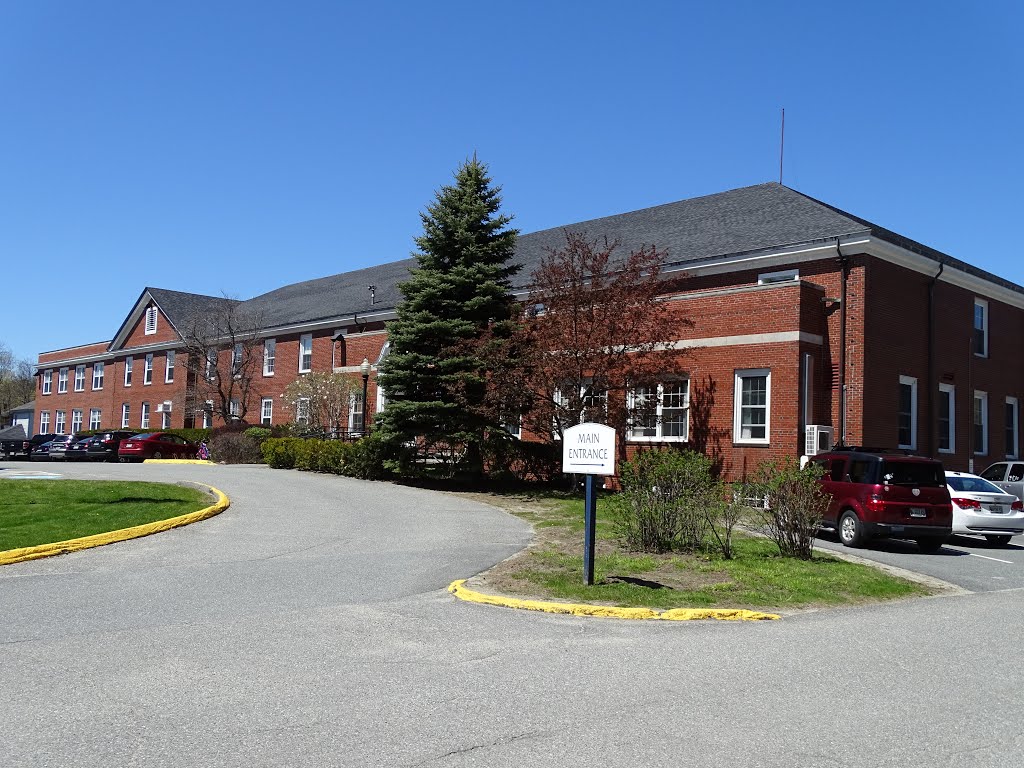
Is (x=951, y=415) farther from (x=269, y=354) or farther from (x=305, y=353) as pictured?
(x=269, y=354)

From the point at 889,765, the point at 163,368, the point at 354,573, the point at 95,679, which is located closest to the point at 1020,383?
the point at 354,573

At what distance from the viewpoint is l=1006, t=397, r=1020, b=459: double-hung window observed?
30781 mm

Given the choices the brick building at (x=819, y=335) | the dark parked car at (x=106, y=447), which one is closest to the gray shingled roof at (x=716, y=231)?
the brick building at (x=819, y=335)

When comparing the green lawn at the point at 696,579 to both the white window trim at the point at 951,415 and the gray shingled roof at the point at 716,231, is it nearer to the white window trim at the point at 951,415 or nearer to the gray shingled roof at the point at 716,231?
the gray shingled roof at the point at 716,231

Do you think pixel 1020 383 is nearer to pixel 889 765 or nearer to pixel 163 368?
pixel 889 765

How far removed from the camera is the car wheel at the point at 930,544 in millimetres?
16344

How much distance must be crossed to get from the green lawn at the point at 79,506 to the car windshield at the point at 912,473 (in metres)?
12.8

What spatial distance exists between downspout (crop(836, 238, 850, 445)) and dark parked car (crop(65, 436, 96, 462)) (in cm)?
3173

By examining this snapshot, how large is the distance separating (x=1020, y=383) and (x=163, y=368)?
149ft

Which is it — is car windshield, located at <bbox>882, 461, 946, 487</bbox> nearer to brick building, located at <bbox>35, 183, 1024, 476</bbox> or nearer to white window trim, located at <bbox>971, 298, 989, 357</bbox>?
brick building, located at <bbox>35, 183, 1024, 476</bbox>

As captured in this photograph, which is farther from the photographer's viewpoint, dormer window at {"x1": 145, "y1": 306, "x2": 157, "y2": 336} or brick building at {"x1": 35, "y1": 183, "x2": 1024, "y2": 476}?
dormer window at {"x1": 145, "y1": 306, "x2": 157, "y2": 336}

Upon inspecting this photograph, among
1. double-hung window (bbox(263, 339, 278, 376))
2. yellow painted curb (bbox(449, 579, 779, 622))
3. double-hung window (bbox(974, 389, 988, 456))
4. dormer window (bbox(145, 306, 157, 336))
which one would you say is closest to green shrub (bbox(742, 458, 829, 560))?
yellow painted curb (bbox(449, 579, 779, 622))

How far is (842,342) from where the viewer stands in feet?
77.1

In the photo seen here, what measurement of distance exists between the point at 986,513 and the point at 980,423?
12522mm
